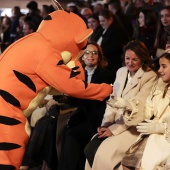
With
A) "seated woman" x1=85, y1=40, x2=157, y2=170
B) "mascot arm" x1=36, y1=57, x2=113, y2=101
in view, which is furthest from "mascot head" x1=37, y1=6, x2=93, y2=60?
"seated woman" x1=85, y1=40, x2=157, y2=170

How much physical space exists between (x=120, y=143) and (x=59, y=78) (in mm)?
897

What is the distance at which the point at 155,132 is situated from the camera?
3.43 meters

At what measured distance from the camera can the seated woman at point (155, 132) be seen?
3.31 metres

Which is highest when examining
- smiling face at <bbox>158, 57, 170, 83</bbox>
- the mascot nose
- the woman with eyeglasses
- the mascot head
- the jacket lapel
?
the mascot head

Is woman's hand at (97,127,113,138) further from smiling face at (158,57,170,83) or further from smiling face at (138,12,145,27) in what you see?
smiling face at (138,12,145,27)

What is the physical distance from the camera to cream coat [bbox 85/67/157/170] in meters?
3.70

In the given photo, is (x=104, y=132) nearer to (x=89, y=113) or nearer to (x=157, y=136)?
(x=89, y=113)

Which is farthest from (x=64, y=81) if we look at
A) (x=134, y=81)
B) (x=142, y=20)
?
(x=142, y=20)

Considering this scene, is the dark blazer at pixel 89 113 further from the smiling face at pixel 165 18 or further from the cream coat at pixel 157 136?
the smiling face at pixel 165 18

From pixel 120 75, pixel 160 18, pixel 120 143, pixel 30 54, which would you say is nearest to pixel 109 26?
pixel 160 18

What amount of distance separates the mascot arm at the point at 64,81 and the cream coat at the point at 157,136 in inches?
18.5

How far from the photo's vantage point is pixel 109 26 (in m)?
6.01

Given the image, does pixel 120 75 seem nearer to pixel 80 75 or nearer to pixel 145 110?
pixel 145 110

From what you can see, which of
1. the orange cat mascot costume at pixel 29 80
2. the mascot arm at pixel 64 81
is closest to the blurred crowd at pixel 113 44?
the mascot arm at pixel 64 81
